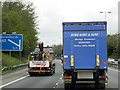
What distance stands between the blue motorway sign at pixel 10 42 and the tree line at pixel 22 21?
1386cm

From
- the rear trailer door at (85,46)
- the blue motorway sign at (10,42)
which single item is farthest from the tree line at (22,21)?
the rear trailer door at (85,46)

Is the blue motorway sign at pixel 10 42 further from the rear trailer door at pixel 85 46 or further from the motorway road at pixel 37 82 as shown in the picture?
the rear trailer door at pixel 85 46

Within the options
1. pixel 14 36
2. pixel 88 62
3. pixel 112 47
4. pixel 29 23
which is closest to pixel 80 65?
pixel 88 62

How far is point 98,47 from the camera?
74.1 feet

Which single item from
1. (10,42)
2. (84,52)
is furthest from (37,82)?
(10,42)

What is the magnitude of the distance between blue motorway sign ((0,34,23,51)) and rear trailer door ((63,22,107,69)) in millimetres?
23662

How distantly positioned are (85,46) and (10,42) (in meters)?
25.5

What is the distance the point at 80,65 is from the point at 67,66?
28.8 inches

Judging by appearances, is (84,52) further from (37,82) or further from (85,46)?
(37,82)

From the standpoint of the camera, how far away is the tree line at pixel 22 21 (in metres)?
63.9

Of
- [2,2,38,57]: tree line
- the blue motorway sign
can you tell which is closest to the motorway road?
the blue motorway sign

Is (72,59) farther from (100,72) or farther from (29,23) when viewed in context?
(29,23)

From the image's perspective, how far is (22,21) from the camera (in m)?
76.1

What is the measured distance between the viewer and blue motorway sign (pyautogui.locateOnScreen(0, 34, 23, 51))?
46.4 m
